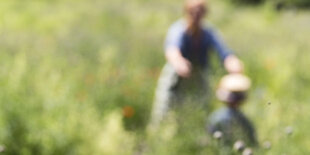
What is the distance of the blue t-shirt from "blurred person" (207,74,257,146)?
536mm

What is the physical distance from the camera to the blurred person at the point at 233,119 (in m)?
4.23

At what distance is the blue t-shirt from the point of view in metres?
Result: 5.35

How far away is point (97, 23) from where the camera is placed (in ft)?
33.7

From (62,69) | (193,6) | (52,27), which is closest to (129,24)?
(52,27)

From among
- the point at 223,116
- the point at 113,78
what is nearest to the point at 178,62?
the point at 223,116

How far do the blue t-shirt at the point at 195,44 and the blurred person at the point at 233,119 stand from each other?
0.54 meters

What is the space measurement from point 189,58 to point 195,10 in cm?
44

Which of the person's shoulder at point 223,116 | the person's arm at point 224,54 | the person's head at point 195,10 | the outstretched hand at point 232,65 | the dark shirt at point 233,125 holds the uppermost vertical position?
the person's head at point 195,10

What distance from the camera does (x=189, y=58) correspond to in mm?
5527

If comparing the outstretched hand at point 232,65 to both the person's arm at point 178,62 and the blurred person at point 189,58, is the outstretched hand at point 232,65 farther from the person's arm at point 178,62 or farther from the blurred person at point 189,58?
the person's arm at point 178,62

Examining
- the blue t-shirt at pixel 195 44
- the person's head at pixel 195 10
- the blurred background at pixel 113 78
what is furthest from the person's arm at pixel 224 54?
the blurred background at pixel 113 78

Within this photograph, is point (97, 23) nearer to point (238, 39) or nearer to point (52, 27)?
point (52, 27)

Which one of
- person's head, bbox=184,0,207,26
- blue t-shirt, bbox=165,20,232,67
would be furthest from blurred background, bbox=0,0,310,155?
person's head, bbox=184,0,207,26

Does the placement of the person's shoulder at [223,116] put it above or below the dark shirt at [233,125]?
above
